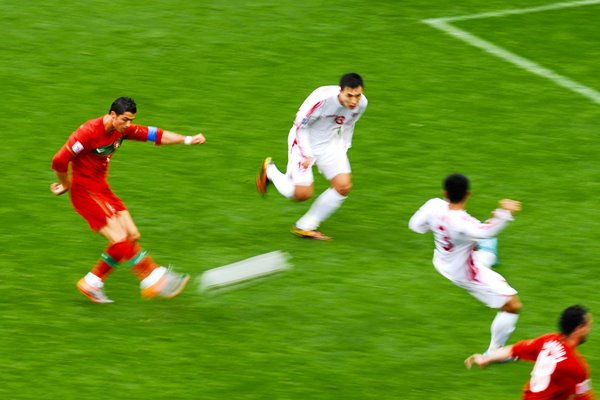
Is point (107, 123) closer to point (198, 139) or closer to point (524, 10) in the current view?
point (198, 139)

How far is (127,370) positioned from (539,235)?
17.0 feet

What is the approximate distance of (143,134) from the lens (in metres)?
12.4

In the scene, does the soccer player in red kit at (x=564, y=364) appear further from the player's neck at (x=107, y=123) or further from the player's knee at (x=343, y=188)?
the player's neck at (x=107, y=123)

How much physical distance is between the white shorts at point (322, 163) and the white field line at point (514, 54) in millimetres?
5076

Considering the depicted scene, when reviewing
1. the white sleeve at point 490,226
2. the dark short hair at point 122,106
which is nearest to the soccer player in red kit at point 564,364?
the white sleeve at point 490,226

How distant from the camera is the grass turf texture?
1141cm

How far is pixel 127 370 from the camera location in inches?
442

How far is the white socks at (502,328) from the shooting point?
1123 centimetres

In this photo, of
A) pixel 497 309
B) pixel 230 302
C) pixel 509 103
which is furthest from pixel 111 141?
pixel 509 103

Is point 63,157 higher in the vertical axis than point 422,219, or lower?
higher

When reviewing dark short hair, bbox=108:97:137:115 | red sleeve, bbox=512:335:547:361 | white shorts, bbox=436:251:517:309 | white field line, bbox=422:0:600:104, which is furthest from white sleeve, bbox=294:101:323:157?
white field line, bbox=422:0:600:104

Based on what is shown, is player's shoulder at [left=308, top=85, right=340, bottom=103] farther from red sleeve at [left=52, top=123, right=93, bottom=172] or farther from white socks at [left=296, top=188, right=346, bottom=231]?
red sleeve at [left=52, top=123, right=93, bottom=172]

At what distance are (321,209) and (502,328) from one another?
10.7 feet

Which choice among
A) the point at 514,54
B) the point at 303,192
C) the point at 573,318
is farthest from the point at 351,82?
the point at 514,54
